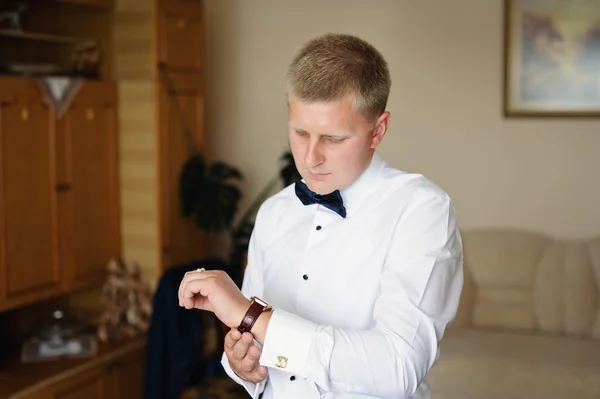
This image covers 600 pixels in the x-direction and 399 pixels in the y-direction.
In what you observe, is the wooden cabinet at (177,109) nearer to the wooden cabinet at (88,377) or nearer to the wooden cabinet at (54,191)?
the wooden cabinet at (54,191)

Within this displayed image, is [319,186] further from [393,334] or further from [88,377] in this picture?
[88,377]

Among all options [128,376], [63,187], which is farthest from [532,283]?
[63,187]

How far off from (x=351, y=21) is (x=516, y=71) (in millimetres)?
961

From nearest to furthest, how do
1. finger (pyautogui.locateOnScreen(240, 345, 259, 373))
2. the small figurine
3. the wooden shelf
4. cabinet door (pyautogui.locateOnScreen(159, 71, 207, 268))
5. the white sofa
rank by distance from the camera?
finger (pyautogui.locateOnScreen(240, 345, 259, 373)) → the wooden shelf → the white sofa → the small figurine → cabinet door (pyautogui.locateOnScreen(159, 71, 207, 268))

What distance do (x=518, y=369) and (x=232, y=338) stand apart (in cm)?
239

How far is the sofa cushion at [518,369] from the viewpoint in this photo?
3.46 metres

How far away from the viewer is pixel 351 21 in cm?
444

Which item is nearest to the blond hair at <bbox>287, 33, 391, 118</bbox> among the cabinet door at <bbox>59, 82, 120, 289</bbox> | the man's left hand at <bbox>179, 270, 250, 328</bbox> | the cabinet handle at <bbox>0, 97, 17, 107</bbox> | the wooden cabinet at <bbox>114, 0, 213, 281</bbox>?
the man's left hand at <bbox>179, 270, 250, 328</bbox>

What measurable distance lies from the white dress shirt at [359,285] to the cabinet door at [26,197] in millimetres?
1811

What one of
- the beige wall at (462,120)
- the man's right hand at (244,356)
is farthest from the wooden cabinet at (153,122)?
the man's right hand at (244,356)

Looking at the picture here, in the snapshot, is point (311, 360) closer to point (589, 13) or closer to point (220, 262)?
point (220, 262)

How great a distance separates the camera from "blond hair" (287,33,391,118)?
1.44 meters

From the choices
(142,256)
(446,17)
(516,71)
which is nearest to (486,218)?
(516,71)

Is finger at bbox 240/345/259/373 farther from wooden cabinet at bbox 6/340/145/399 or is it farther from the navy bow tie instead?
wooden cabinet at bbox 6/340/145/399
